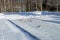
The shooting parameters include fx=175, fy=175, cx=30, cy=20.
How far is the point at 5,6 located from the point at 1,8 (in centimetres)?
65

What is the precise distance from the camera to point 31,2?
2627 centimetres

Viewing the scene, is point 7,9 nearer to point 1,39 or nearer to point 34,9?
point 34,9

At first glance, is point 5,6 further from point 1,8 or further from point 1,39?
point 1,39

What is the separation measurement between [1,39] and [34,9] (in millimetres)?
21145

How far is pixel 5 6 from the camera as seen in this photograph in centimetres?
2555

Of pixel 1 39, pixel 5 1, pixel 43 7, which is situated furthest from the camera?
pixel 5 1

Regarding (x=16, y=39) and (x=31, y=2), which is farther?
(x=31, y=2)

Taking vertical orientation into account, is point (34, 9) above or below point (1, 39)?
below

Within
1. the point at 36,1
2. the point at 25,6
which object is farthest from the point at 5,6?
the point at 36,1

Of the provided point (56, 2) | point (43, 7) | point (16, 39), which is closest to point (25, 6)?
point (43, 7)

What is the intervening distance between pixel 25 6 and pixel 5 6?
9.55ft

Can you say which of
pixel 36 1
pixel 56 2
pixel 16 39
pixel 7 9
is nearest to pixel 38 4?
pixel 36 1

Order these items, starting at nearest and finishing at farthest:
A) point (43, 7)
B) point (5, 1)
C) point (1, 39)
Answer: point (1, 39) → point (43, 7) → point (5, 1)

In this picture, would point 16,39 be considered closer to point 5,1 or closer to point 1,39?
point 1,39
